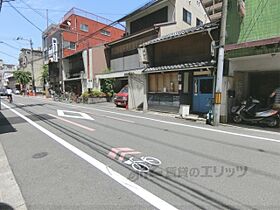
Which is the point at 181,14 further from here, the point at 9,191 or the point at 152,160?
the point at 9,191

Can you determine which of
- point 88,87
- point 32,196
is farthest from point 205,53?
point 88,87

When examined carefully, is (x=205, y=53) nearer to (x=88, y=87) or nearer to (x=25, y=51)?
(x=88, y=87)

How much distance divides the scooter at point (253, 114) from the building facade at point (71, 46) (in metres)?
23.5

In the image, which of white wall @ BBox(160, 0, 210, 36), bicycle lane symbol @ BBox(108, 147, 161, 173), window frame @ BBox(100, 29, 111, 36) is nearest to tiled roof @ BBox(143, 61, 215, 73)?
white wall @ BBox(160, 0, 210, 36)

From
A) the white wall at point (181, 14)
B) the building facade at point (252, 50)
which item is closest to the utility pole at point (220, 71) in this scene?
the building facade at point (252, 50)

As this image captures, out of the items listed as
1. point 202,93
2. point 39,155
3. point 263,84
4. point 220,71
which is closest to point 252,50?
point 220,71

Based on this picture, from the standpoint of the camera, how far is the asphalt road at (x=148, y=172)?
3.99 meters

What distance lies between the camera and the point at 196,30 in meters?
14.6

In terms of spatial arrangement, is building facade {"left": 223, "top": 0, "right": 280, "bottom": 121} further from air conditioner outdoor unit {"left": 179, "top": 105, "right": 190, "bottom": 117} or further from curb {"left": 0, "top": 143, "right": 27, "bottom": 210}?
curb {"left": 0, "top": 143, "right": 27, "bottom": 210}

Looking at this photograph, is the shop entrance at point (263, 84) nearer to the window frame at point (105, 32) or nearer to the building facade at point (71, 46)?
the building facade at point (71, 46)

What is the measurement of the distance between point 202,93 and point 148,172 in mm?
11245

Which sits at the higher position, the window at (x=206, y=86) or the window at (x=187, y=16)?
the window at (x=187, y=16)

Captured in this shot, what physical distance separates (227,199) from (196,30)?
40.9 feet

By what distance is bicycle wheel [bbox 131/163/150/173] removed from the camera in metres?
5.36
